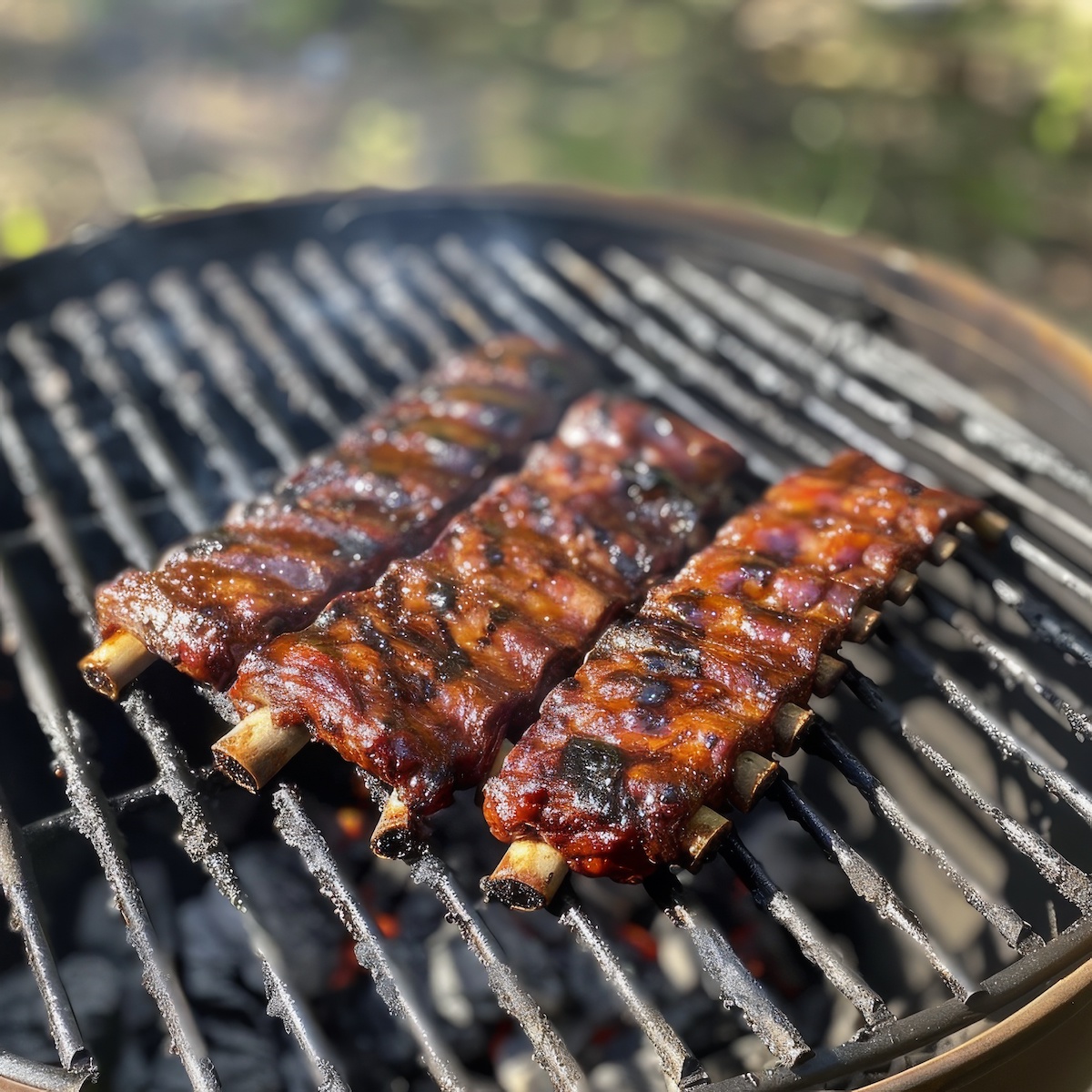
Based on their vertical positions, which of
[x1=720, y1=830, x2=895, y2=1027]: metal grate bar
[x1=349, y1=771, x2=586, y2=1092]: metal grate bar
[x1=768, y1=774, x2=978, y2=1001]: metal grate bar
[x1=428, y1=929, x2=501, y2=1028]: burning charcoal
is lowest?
[x1=428, y1=929, x2=501, y2=1028]: burning charcoal

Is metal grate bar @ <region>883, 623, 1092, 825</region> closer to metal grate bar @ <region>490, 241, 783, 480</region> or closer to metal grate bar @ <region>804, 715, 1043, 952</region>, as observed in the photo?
metal grate bar @ <region>804, 715, 1043, 952</region>

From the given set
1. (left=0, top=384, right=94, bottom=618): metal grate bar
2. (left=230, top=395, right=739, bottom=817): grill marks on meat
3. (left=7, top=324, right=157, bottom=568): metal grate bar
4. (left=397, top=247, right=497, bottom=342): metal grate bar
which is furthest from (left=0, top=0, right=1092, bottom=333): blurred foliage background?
(left=0, top=384, right=94, bottom=618): metal grate bar

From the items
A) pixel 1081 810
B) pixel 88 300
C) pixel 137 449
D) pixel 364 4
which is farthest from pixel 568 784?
pixel 364 4

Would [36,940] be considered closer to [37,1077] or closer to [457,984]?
[37,1077]

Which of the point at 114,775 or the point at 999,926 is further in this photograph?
the point at 114,775

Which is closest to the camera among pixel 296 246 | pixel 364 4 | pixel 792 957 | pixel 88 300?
pixel 792 957

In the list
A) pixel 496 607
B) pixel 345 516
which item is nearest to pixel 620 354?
pixel 345 516

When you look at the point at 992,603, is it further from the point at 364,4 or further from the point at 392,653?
the point at 364,4
